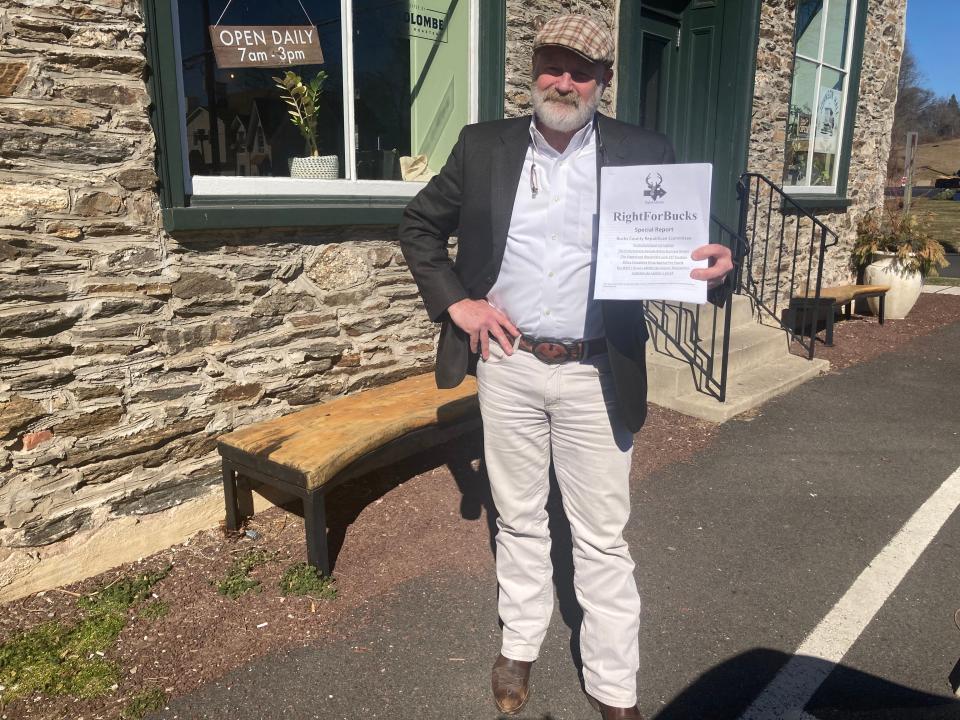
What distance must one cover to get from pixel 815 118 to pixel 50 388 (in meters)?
8.19

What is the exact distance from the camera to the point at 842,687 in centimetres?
258

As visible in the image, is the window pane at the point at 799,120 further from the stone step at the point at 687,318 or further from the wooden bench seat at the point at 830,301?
the stone step at the point at 687,318

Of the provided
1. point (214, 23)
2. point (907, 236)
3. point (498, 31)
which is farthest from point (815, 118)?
point (214, 23)

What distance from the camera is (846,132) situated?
8781mm

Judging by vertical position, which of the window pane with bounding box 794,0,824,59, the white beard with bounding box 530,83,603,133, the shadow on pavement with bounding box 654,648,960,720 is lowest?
the shadow on pavement with bounding box 654,648,960,720

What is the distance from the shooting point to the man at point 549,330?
2211mm

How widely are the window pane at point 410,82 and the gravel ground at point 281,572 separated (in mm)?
1889

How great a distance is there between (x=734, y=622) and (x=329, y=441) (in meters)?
1.85

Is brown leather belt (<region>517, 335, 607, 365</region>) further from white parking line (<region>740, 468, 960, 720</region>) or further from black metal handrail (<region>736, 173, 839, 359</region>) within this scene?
black metal handrail (<region>736, 173, 839, 359</region>)

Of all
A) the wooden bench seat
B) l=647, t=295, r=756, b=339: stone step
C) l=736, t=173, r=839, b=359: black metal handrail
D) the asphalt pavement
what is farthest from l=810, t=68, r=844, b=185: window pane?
the asphalt pavement

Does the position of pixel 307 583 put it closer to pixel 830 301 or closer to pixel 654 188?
pixel 654 188

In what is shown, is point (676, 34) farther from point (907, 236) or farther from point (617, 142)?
point (617, 142)

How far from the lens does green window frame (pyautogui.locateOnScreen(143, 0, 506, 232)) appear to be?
3.14 meters

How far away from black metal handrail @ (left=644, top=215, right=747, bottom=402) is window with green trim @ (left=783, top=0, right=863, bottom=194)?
115 inches
